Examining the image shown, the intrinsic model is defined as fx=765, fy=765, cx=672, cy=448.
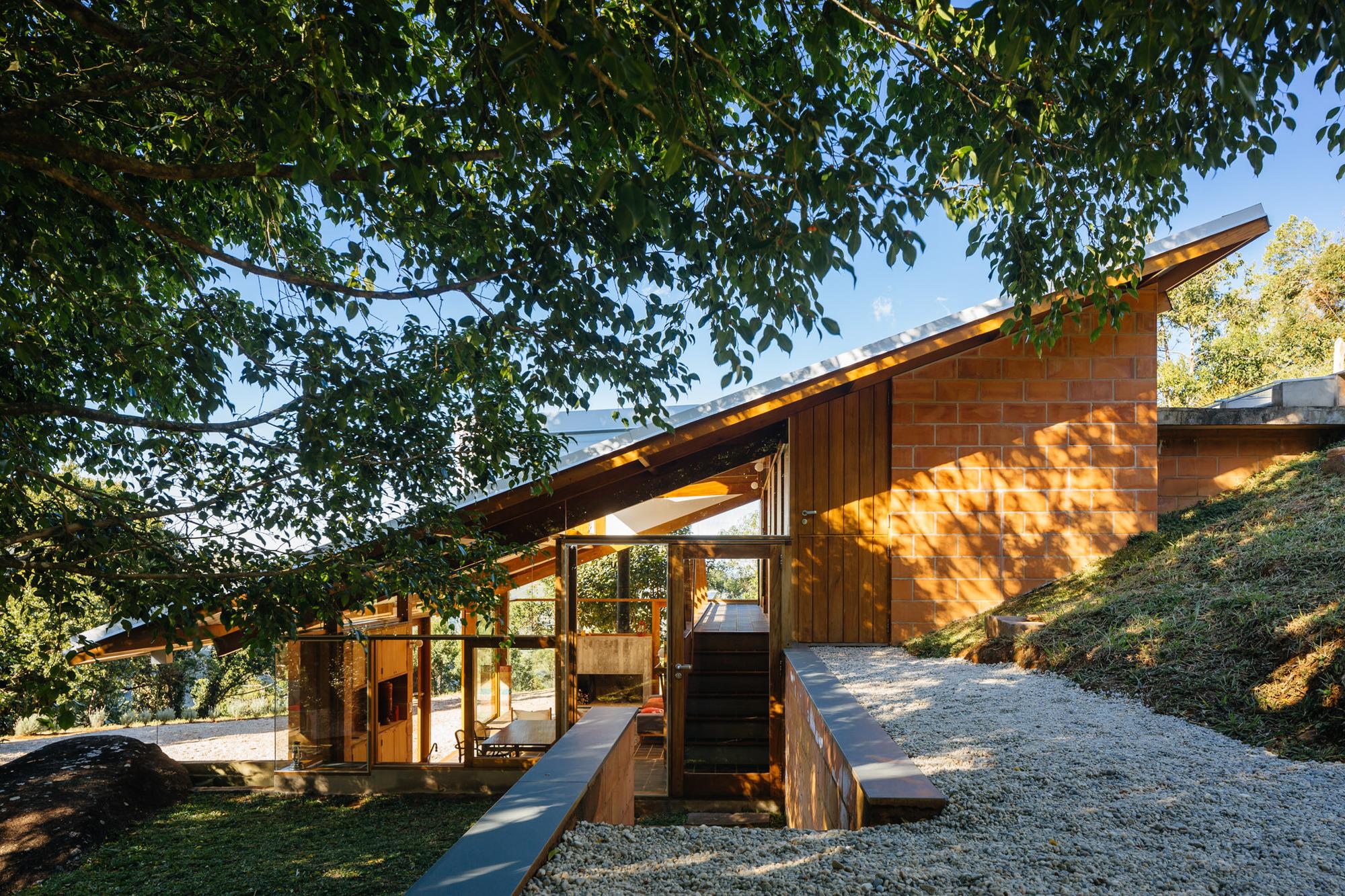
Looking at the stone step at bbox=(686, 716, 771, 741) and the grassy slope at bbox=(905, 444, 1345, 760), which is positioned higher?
the grassy slope at bbox=(905, 444, 1345, 760)

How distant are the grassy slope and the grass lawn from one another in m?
4.67

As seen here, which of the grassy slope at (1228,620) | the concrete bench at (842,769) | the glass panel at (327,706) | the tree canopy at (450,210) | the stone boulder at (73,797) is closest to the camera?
the tree canopy at (450,210)

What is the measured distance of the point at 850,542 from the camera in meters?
7.83

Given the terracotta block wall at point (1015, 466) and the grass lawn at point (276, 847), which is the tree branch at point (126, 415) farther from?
the terracotta block wall at point (1015, 466)

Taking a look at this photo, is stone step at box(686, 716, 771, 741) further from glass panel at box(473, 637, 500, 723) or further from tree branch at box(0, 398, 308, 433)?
tree branch at box(0, 398, 308, 433)

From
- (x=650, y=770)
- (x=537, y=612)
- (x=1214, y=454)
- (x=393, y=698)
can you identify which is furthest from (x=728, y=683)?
(x=1214, y=454)

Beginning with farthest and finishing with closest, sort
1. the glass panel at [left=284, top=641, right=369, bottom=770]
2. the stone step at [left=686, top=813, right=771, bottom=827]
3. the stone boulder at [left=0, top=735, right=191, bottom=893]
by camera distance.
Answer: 1. the glass panel at [left=284, top=641, right=369, bottom=770]
2. the stone step at [left=686, top=813, right=771, bottom=827]
3. the stone boulder at [left=0, top=735, right=191, bottom=893]

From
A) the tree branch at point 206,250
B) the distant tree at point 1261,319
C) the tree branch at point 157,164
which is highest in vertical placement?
the distant tree at point 1261,319

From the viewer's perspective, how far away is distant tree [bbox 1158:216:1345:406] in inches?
667

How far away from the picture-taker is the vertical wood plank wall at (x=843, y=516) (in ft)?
25.6

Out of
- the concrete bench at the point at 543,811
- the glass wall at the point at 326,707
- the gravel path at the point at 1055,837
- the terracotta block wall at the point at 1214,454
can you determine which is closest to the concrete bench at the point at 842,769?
the gravel path at the point at 1055,837

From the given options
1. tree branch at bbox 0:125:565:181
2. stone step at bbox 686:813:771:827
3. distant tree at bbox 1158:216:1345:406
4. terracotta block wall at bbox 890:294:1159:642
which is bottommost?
stone step at bbox 686:813:771:827

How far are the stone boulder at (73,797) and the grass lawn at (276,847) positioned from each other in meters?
0.20

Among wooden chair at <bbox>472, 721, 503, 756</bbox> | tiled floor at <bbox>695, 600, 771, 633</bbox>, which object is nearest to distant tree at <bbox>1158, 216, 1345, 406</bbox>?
tiled floor at <bbox>695, 600, 771, 633</bbox>
